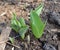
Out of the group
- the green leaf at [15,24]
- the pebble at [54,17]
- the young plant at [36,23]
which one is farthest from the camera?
the pebble at [54,17]

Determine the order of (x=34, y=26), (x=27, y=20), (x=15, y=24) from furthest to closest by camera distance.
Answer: (x=27, y=20)
(x=15, y=24)
(x=34, y=26)

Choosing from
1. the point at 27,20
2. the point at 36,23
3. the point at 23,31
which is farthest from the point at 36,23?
the point at 27,20

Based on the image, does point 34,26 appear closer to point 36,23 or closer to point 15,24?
point 36,23

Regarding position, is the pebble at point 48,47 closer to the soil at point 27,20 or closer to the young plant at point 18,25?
the soil at point 27,20

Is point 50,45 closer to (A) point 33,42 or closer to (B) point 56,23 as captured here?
(A) point 33,42

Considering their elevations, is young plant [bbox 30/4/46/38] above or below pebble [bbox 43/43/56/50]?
above

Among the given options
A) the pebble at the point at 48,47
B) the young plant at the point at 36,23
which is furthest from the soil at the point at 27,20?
the young plant at the point at 36,23

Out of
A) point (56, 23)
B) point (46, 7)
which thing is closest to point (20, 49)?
point (56, 23)

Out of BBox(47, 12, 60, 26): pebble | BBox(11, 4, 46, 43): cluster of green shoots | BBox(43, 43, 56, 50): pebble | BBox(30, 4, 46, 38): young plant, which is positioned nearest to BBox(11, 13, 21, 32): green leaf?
BBox(11, 4, 46, 43): cluster of green shoots

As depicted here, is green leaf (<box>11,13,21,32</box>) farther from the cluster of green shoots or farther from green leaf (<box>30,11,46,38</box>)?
green leaf (<box>30,11,46,38</box>)
